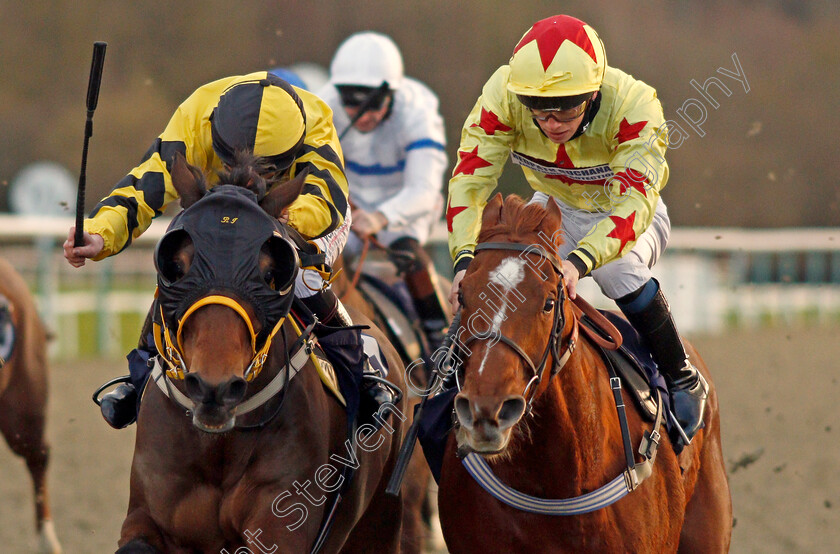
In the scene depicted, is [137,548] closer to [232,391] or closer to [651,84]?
[232,391]

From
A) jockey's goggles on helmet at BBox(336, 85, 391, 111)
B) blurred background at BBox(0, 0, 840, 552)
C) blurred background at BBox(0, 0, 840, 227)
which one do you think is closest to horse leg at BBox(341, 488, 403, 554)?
jockey's goggles on helmet at BBox(336, 85, 391, 111)

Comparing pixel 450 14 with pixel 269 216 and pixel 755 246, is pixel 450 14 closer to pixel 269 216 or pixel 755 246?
pixel 755 246

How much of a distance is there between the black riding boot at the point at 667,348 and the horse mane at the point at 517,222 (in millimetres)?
690

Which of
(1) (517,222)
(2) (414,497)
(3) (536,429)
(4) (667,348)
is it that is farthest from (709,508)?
(2) (414,497)

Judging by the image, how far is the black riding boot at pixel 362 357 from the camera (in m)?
3.57

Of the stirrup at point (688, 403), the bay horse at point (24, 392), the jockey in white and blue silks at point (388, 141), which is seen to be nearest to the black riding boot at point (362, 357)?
the stirrup at point (688, 403)

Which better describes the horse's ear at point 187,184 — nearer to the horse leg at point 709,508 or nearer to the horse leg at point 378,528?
the horse leg at point 378,528

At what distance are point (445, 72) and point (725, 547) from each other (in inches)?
723

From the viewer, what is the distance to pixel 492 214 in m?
3.09

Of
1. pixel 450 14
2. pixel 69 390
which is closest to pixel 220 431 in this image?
pixel 69 390

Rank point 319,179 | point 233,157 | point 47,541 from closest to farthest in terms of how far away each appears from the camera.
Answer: point 233,157 < point 319,179 < point 47,541

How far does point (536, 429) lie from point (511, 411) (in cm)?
42

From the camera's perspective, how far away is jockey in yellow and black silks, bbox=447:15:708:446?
3271 mm

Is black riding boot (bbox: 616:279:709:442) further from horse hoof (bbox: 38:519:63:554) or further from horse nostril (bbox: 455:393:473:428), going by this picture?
horse hoof (bbox: 38:519:63:554)
